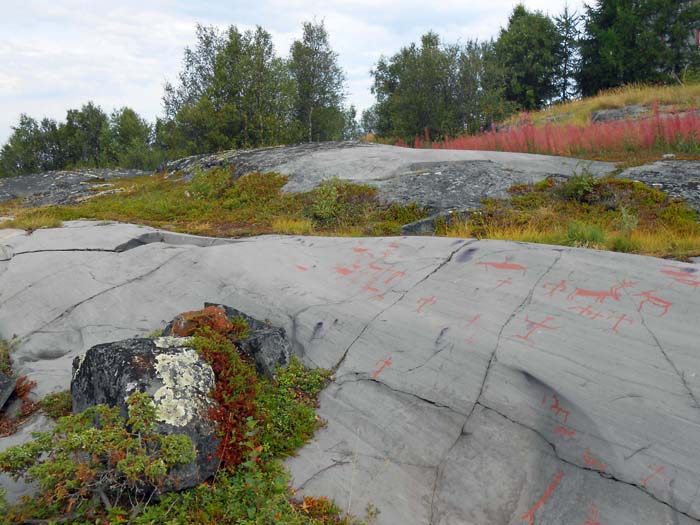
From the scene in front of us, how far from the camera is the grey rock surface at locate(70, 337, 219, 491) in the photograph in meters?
3.85

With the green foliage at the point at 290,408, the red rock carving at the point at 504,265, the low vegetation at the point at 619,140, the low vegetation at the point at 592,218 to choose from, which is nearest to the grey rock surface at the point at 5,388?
the green foliage at the point at 290,408

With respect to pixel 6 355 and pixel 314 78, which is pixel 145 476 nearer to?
pixel 6 355

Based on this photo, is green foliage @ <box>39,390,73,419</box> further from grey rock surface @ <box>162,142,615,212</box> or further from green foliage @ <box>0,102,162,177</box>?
green foliage @ <box>0,102,162,177</box>

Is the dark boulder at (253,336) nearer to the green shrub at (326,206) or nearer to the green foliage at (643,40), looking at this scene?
the green shrub at (326,206)

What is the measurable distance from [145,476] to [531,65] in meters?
32.8

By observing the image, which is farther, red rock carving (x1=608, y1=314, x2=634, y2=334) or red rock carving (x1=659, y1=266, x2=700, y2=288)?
red rock carving (x1=659, y1=266, x2=700, y2=288)

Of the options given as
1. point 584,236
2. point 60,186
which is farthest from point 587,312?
point 60,186

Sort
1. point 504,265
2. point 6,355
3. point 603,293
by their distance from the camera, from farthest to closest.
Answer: point 6,355 → point 504,265 → point 603,293

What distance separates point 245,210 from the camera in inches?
473

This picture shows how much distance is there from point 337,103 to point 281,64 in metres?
5.22

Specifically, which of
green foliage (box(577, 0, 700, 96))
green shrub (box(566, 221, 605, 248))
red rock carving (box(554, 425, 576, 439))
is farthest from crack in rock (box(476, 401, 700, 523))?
green foliage (box(577, 0, 700, 96))

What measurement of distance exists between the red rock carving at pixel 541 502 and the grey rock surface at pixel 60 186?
52.0 ft

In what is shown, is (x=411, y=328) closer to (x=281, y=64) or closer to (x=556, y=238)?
(x=556, y=238)

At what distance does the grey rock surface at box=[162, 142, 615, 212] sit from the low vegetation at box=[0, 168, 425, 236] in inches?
18.9
